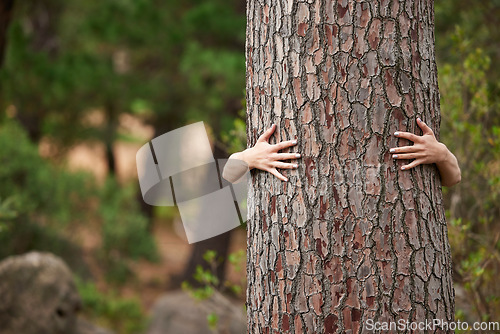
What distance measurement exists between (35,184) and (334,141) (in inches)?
225

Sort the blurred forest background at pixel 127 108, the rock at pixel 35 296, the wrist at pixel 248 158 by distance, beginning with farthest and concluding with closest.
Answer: the rock at pixel 35 296 → the blurred forest background at pixel 127 108 → the wrist at pixel 248 158

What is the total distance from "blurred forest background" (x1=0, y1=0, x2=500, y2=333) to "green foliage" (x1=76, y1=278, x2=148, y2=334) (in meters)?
0.02

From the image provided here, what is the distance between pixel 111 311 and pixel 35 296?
2918 millimetres

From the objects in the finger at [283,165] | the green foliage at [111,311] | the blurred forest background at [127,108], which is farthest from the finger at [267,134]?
the green foliage at [111,311]

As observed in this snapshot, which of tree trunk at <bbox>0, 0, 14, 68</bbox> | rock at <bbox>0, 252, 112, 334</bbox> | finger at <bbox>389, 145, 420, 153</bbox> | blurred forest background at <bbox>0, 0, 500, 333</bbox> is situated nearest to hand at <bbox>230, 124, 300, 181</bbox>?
→ finger at <bbox>389, 145, 420, 153</bbox>

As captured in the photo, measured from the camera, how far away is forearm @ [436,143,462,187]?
2.33 meters

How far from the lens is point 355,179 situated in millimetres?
2219

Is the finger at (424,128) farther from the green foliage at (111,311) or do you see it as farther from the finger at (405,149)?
the green foliage at (111,311)

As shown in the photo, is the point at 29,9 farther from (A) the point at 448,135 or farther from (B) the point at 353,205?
(B) the point at 353,205

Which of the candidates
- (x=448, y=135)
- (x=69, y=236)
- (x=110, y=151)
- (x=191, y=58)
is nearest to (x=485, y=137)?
(x=448, y=135)

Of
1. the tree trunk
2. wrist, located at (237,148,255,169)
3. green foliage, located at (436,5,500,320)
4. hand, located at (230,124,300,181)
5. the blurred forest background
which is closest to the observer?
hand, located at (230,124,300,181)

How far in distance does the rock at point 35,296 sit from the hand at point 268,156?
3591 millimetres

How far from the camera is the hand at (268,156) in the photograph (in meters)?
2.32

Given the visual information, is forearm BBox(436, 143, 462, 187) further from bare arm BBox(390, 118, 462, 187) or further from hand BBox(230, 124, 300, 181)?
hand BBox(230, 124, 300, 181)
